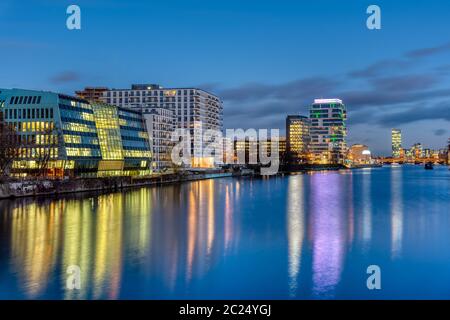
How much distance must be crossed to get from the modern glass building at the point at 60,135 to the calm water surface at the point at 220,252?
36660 mm

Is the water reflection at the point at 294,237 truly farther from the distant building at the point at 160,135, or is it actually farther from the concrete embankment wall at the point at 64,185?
the distant building at the point at 160,135

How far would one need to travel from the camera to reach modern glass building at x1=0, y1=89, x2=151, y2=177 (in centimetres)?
9612

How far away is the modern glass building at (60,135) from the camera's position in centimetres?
9612

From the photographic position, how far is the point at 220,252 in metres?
34.2

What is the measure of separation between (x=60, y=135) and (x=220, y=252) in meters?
73.3

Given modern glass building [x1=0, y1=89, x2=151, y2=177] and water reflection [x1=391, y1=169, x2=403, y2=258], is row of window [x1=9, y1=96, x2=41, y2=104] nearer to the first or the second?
modern glass building [x1=0, y1=89, x2=151, y2=177]

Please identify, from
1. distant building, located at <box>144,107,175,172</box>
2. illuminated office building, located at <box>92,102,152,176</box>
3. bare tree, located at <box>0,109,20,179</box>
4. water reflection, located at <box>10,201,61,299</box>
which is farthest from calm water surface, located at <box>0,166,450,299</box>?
distant building, located at <box>144,107,175,172</box>

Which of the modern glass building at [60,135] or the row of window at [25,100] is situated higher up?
the row of window at [25,100]

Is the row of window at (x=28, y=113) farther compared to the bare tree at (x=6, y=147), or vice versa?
the row of window at (x=28, y=113)

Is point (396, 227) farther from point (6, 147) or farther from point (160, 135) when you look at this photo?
point (160, 135)

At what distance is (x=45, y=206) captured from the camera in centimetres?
6050

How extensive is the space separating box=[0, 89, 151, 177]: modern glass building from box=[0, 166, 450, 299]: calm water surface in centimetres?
3666

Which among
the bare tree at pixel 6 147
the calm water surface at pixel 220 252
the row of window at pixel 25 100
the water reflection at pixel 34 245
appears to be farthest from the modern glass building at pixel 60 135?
the water reflection at pixel 34 245
